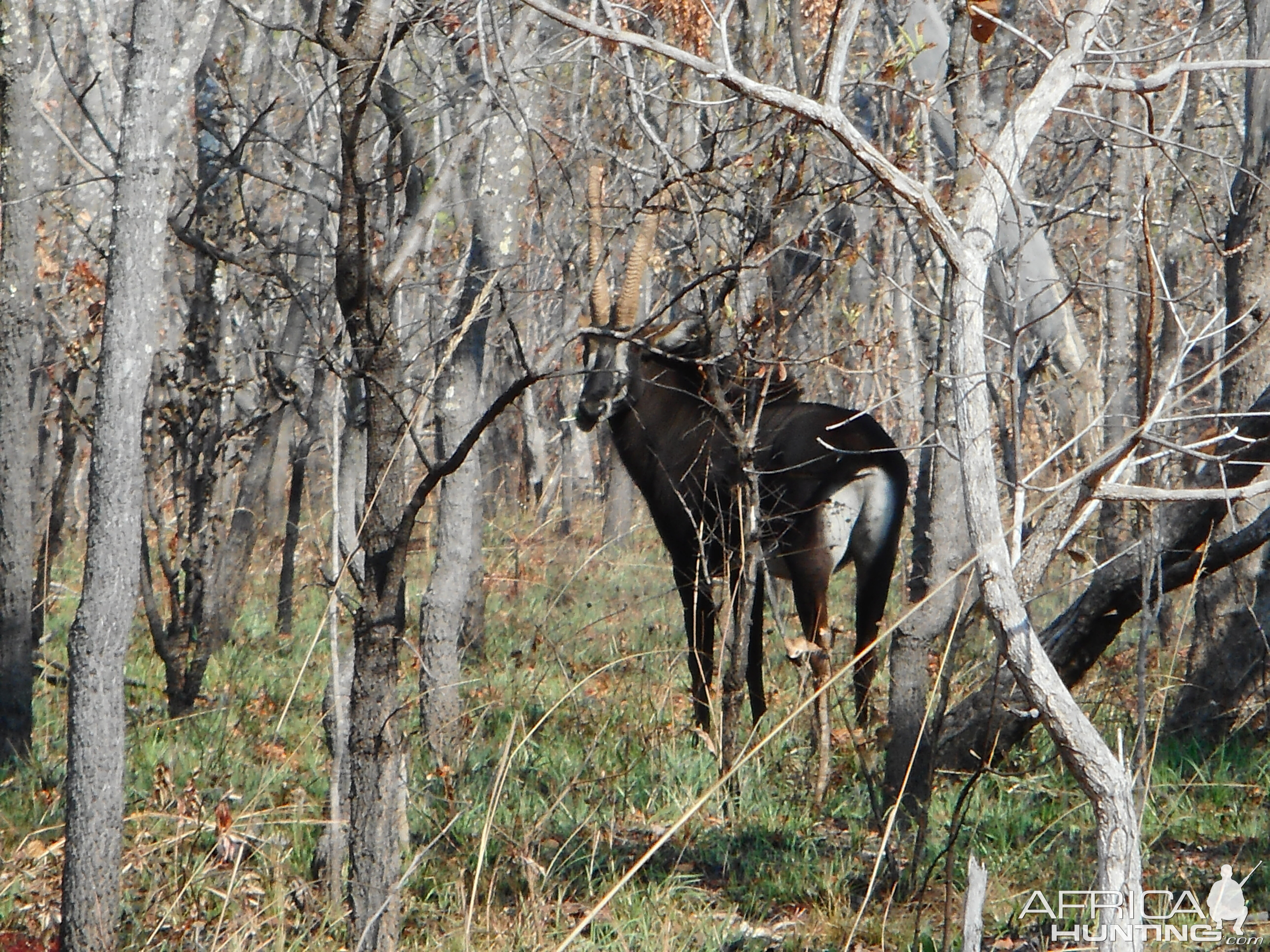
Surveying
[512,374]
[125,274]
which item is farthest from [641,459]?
[512,374]

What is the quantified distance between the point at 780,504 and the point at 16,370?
352 cm

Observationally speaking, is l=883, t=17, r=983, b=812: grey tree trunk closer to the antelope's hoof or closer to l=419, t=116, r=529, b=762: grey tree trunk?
the antelope's hoof

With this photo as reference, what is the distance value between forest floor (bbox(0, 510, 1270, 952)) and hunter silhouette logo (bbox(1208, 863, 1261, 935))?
2.1 inches

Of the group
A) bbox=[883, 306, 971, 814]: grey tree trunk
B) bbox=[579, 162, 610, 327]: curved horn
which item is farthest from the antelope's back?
bbox=[579, 162, 610, 327]: curved horn

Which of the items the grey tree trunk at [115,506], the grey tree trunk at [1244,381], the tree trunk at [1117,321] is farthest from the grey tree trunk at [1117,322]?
the grey tree trunk at [115,506]

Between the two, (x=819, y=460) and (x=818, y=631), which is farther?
(x=819, y=460)

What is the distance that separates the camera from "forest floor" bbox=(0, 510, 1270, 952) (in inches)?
145

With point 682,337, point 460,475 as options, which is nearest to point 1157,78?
point 460,475

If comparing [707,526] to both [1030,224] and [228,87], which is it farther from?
[228,87]

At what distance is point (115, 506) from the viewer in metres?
3.42

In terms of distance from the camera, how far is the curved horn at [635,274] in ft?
18.5

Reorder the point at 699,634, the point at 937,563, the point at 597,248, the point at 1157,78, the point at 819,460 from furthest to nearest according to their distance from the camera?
the point at 699,634 → the point at 819,460 → the point at 937,563 → the point at 597,248 → the point at 1157,78

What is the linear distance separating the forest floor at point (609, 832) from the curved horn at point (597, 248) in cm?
119

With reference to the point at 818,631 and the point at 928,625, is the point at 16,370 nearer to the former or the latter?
the point at 818,631
